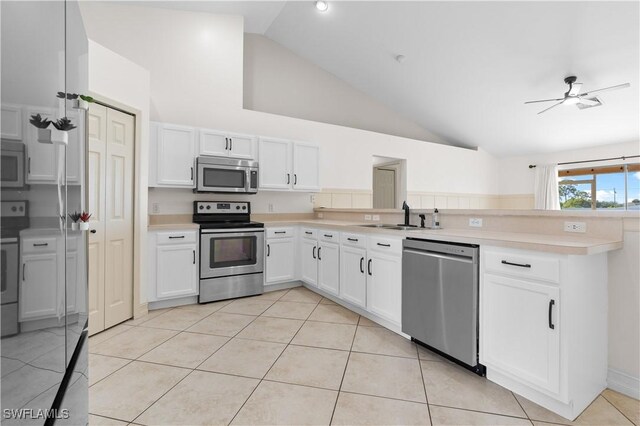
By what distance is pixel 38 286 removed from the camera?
0.56 meters

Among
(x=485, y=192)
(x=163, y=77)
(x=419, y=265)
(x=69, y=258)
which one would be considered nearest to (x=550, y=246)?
(x=419, y=265)

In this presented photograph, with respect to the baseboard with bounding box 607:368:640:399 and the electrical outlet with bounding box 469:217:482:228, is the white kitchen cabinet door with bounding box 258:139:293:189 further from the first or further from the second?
the baseboard with bounding box 607:368:640:399

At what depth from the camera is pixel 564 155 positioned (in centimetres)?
667

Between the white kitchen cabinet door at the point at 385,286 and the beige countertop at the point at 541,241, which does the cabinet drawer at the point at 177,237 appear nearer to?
the white kitchen cabinet door at the point at 385,286

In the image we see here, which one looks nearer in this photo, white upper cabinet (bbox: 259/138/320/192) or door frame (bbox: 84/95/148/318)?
door frame (bbox: 84/95/148/318)

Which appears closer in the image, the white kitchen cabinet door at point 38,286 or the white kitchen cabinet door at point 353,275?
the white kitchen cabinet door at point 38,286

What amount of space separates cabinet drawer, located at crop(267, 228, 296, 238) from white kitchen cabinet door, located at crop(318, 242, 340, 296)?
1.77 feet

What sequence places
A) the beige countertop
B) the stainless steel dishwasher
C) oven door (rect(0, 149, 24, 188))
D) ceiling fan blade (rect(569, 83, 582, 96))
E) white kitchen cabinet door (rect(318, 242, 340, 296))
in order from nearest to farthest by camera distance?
1. oven door (rect(0, 149, 24, 188))
2. the beige countertop
3. the stainless steel dishwasher
4. white kitchen cabinet door (rect(318, 242, 340, 296))
5. ceiling fan blade (rect(569, 83, 582, 96))

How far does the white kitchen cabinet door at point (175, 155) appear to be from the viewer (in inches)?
136

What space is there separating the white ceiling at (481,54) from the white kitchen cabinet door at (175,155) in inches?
70.7

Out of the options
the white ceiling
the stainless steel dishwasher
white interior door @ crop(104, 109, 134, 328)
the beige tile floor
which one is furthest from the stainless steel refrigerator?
the white ceiling

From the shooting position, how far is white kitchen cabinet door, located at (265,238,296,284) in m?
3.91

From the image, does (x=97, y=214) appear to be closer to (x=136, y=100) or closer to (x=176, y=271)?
(x=176, y=271)

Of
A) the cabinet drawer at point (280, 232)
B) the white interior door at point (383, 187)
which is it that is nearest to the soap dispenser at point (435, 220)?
the cabinet drawer at point (280, 232)
